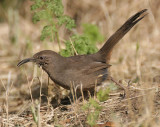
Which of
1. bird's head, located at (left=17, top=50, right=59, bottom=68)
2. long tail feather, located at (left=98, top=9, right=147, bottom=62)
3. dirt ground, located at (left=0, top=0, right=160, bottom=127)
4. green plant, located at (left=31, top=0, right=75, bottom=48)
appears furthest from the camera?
long tail feather, located at (left=98, top=9, right=147, bottom=62)

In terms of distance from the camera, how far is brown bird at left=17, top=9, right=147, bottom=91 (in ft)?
16.0

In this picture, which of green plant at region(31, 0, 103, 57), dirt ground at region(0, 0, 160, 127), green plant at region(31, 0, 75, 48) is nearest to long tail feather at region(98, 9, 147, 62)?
green plant at region(31, 0, 103, 57)

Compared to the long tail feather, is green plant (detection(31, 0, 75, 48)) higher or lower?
higher

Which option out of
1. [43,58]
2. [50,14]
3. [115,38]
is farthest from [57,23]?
[115,38]

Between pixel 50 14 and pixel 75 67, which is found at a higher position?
pixel 50 14

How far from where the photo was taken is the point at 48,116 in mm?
4375

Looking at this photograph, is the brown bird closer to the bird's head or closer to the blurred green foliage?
the bird's head

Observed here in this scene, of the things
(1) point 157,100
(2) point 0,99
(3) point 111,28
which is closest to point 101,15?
(3) point 111,28

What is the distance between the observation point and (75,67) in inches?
198

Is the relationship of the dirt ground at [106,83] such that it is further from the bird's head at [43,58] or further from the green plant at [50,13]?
the green plant at [50,13]

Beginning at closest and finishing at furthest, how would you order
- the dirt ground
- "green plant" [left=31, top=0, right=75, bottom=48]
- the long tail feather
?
the dirt ground, "green plant" [left=31, top=0, right=75, bottom=48], the long tail feather

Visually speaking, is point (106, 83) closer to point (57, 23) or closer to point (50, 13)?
point (57, 23)

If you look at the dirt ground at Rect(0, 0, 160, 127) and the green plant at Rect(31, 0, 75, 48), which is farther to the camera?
the green plant at Rect(31, 0, 75, 48)

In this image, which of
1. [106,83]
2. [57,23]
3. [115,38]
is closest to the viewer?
[57,23]
